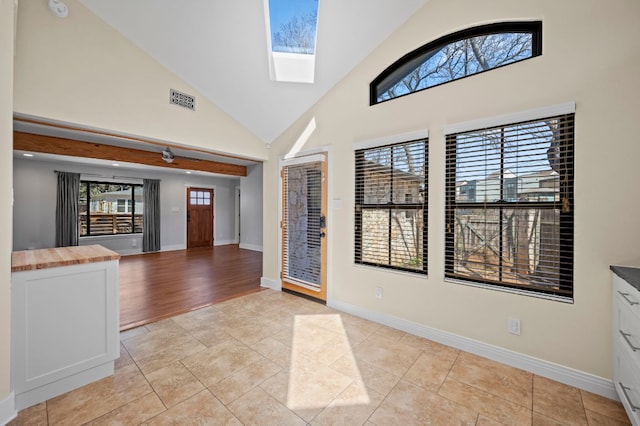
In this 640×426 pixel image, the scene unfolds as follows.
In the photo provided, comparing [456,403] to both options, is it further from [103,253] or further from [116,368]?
[103,253]

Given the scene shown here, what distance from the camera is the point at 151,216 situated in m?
7.68

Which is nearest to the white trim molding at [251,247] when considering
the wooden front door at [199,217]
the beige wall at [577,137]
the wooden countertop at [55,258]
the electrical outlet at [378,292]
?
the wooden front door at [199,217]

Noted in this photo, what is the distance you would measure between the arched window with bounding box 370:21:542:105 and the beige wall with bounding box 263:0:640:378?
85mm

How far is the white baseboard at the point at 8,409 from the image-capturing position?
1559mm

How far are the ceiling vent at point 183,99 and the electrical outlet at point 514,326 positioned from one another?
399cm

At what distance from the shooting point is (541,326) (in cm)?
204

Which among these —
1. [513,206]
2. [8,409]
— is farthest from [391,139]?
[8,409]

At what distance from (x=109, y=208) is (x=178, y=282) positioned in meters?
4.52

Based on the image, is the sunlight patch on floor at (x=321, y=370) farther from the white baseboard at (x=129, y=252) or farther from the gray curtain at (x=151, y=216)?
the white baseboard at (x=129, y=252)

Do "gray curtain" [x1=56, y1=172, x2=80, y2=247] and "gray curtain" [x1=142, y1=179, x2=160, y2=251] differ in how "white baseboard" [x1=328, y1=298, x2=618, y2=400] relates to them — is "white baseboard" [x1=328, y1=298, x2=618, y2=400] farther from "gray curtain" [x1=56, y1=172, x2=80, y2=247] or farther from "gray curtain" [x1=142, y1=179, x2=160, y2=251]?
"gray curtain" [x1=56, y1=172, x2=80, y2=247]

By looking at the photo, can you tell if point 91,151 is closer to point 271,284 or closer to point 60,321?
point 271,284

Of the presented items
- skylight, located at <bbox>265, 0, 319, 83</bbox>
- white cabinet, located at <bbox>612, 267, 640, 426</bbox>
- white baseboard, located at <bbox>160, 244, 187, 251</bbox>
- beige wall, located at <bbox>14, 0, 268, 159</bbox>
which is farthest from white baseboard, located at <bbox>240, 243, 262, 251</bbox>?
white cabinet, located at <bbox>612, 267, 640, 426</bbox>

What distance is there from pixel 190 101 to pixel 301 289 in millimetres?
2862

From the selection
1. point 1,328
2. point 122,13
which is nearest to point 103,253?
point 1,328
